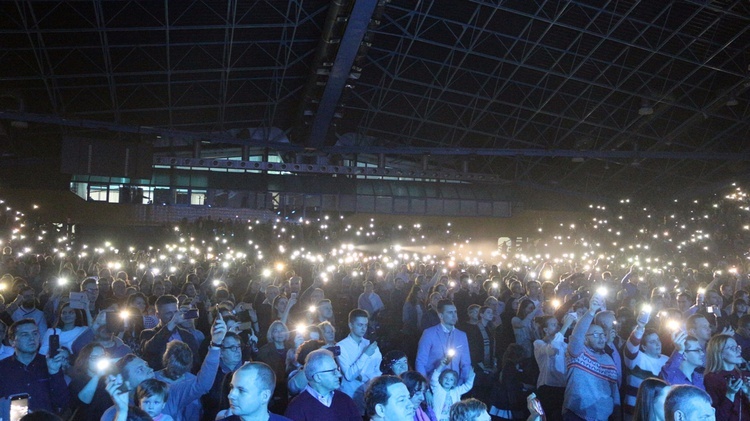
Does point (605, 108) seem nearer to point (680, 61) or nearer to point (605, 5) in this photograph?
point (680, 61)

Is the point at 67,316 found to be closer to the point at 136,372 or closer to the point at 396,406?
the point at 136,372

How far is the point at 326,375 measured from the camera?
410 centimetres

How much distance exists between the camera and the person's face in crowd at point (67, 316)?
6.28 m

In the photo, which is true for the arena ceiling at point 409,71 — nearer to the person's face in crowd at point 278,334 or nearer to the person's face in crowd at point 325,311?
the person's face in crowd at point 325,311

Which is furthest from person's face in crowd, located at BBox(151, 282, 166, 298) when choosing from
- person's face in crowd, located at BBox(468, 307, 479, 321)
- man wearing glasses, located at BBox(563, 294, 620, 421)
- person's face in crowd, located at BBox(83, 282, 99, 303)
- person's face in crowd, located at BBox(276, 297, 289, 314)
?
man wearing glasses, located at BBox(563, 294, 620, 421)

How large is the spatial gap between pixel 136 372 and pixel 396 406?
175 centimetres

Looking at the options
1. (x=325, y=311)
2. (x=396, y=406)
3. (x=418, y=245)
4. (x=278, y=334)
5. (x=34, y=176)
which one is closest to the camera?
(x=396, y=406)

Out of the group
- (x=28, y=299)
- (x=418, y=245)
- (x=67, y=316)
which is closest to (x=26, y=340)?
(x=67, y=316)

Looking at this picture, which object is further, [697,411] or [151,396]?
[151,396]

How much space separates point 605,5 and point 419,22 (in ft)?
13.7

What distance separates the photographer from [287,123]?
25.3m

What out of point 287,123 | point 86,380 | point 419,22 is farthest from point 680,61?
point 86,380

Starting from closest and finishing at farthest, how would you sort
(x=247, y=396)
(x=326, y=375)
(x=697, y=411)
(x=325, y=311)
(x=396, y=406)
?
(x=697, y=411)
(x=247, y=396)
(x=396, y=406)
(x=326, y=375)
(x=325, y=311)

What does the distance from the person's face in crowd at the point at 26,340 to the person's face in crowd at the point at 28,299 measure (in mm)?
3095
